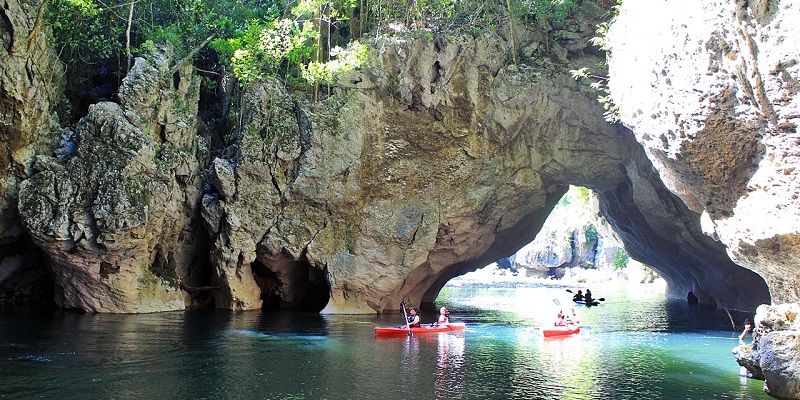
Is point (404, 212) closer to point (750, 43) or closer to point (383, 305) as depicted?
point (383, 305)

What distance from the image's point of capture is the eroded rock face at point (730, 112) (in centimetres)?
1456

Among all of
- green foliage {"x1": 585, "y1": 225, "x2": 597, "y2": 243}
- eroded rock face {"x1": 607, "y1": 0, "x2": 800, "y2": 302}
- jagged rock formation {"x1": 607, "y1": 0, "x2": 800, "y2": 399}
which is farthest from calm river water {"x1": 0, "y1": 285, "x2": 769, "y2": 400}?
green foliage {"x1": 585, "y1": 225, "x2": 597, "y2": 243}

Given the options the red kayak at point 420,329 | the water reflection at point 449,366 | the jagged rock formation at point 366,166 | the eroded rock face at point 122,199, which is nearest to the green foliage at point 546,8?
the jagged rock formation at point 366,166

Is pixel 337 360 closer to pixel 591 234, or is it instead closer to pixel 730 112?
pixel 730 112

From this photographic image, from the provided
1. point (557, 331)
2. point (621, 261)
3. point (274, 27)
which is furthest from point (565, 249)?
point (274, 27)

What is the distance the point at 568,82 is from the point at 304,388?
738 inches

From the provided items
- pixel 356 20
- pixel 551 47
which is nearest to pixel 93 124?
pixel 356 20

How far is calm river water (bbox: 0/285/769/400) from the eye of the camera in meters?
14.1

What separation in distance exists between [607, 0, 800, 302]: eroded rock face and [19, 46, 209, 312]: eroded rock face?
18.2m

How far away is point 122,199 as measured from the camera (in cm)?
2508

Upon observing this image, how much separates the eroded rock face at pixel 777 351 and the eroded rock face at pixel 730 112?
2.42 metres

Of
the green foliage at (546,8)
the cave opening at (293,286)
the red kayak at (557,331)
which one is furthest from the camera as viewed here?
the cave opening at (293,286)

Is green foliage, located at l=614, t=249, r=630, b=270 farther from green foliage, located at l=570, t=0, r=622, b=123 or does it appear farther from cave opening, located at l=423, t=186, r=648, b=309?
green foliage, located at l=570, t=0, r=622, b=123

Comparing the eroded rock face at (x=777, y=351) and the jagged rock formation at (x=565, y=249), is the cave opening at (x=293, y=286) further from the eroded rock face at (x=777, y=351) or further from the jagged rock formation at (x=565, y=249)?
the jagged rock formation at (x=565, y=249)
